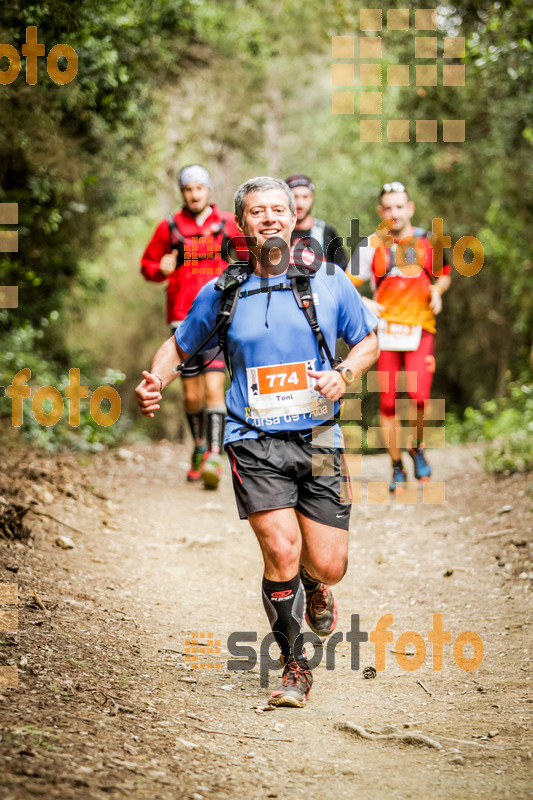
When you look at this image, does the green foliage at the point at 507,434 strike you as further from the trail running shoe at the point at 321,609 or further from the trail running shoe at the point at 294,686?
the trail running shoe at the point at 294,686

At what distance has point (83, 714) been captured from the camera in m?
3.49

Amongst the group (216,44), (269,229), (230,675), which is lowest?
(230,675)

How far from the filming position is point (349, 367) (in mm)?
4102

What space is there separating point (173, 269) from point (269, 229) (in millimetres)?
3758

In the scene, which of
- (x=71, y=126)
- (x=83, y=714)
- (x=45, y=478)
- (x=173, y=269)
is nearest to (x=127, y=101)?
(x=71, y=126)

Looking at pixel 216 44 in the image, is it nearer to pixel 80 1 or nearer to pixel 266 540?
pixel 80 1

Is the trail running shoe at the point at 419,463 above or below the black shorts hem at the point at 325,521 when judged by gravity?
below

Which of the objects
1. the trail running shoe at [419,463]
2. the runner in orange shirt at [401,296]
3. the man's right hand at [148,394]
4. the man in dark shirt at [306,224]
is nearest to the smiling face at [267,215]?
the man's right hand at [148,394]

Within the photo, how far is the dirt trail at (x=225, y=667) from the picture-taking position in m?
3.14

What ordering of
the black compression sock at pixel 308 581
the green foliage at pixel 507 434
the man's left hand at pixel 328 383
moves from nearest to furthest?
the man's left hand at pixel 328 383 < the black compression sock at pixel 308 581 < the green foliage at pixel 507 434

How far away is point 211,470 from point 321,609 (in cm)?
380

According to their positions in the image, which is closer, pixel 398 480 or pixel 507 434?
pixel 398 480

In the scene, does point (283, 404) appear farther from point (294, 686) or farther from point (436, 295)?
point (436, 295)

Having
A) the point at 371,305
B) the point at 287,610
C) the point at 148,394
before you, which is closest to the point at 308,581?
the point at 287,610
